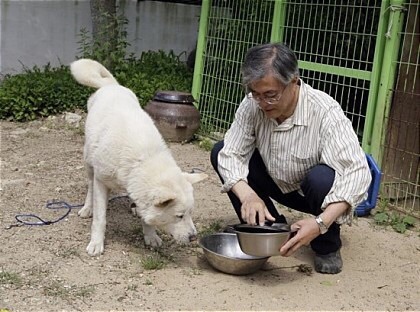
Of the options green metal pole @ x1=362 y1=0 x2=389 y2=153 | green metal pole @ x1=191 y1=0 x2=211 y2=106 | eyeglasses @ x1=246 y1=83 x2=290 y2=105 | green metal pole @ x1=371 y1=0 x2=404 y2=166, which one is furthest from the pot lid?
eyeglasses @ x1=246 y1=83 x2=290 y2=105

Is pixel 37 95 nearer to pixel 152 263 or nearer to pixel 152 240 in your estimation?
pixel 152 240

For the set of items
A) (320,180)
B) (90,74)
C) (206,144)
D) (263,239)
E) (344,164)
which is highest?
(90,74)

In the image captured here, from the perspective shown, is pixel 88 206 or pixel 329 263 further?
pixel 88 206

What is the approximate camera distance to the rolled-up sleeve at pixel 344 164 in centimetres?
333

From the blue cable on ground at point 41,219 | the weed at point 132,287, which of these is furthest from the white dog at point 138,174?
the blue cable on ground at point 41,219

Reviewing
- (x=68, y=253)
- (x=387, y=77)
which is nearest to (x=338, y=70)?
(x=387, y=77)

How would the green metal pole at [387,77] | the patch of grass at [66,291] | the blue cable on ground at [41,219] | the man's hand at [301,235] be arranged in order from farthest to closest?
the green metal pole at [387,77] → the blue cable on ground at [41,219] → the patch of grass at [66,291] → the man's hand at [301,235]

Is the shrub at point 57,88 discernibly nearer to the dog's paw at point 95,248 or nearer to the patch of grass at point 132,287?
the dog's paw at point 95,248

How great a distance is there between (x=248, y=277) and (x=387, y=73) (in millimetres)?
2388

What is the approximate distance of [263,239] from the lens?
332cm

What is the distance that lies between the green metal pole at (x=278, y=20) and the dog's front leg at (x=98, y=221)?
10.6ft

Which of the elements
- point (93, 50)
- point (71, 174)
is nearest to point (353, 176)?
point (71, 174)

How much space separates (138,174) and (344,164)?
1228 millimetres

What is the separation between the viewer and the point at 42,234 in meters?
4.14
